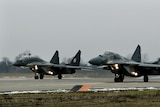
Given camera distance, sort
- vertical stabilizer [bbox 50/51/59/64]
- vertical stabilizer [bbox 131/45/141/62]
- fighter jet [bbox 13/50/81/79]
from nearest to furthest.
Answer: vertical stabilizer [bbox 131/45/141/62] < fighter jet [bbox 13/50/81/79] < vertical stabilizer [bbox 50/51/59/64]

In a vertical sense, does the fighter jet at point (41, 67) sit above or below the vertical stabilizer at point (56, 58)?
below

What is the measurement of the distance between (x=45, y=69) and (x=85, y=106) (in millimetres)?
43480

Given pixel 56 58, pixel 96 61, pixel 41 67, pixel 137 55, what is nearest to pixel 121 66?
pixel 96 61

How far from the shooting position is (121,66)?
137ft

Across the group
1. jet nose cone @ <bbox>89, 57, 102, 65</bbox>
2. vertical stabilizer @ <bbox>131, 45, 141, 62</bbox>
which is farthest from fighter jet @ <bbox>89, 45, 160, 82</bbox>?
vertical stabilizer @ <bbox>131, 45, 141, 62</bbox>

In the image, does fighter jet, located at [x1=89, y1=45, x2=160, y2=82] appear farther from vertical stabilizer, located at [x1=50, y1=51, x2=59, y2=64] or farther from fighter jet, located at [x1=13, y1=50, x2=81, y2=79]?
vertical stabilizer, located at [x1=50, y1=51, x2=59, y2=64]

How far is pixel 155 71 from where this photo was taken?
1708 inches

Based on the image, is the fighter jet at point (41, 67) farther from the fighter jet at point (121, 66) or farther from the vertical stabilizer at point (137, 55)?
the fighter jet at point (121, 66)

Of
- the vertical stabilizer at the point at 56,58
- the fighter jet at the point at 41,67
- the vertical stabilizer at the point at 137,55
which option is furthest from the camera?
the vertical stabilizer at the point at 56,58

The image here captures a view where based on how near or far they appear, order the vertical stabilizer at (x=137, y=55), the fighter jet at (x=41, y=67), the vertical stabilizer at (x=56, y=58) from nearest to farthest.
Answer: the vertical stabilizer at (x=137, y=55)
the fighter jet at (x=41, y=67)
the vertical stabilizer at (x=56, y=58)

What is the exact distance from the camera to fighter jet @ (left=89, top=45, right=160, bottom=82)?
4138cm

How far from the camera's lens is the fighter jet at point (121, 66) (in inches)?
1629

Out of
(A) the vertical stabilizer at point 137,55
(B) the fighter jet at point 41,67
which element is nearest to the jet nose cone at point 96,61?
(A) the vertical stabilizer at point 137,55

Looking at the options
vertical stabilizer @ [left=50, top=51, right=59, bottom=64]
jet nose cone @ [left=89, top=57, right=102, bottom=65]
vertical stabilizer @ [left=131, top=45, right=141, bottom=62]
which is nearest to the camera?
jet nose cone @ [left=89, top=57, right=102, bottom=65]
